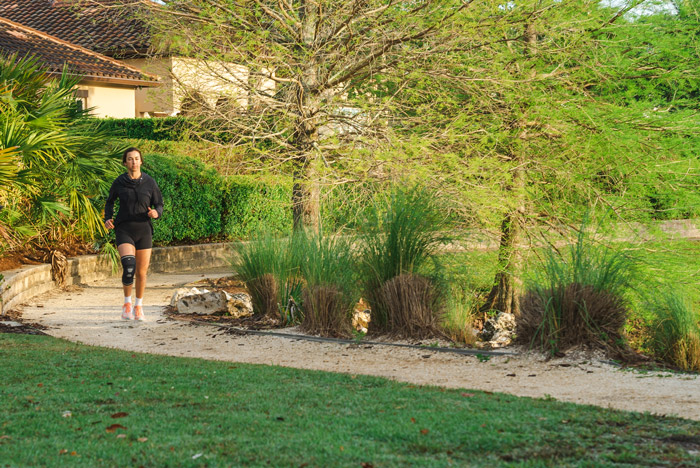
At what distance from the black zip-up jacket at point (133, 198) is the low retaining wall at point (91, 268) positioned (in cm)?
169

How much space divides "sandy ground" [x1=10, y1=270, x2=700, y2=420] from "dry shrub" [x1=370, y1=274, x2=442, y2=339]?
46 centimetres

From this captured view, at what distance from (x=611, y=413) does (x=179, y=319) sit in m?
6.53

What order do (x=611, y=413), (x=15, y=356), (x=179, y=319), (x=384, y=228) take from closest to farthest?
(x=611, y=413) < (x=15, y=356) < (x=384, y=228) < (x=179, y=319)

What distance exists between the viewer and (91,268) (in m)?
14.4

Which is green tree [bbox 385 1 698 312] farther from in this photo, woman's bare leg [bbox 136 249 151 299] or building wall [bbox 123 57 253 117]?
woman's bare leg [bbox 136 249 151 299]

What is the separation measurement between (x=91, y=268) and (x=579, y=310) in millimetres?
9980

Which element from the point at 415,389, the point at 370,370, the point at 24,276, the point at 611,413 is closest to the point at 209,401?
the point at 415,389

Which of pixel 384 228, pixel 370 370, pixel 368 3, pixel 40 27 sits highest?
pixel 40 27

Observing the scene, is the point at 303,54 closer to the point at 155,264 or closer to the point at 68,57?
the point at 155,264

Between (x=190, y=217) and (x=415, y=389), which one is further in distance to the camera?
(x=190, y=217)

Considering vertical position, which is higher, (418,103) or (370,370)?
(418,103)

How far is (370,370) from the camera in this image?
7035 mm

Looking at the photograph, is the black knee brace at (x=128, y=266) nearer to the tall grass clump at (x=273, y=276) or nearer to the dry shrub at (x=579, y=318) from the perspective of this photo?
the tall grass clump at (x=273, y=276)

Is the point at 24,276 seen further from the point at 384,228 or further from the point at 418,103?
the point at 418,103
